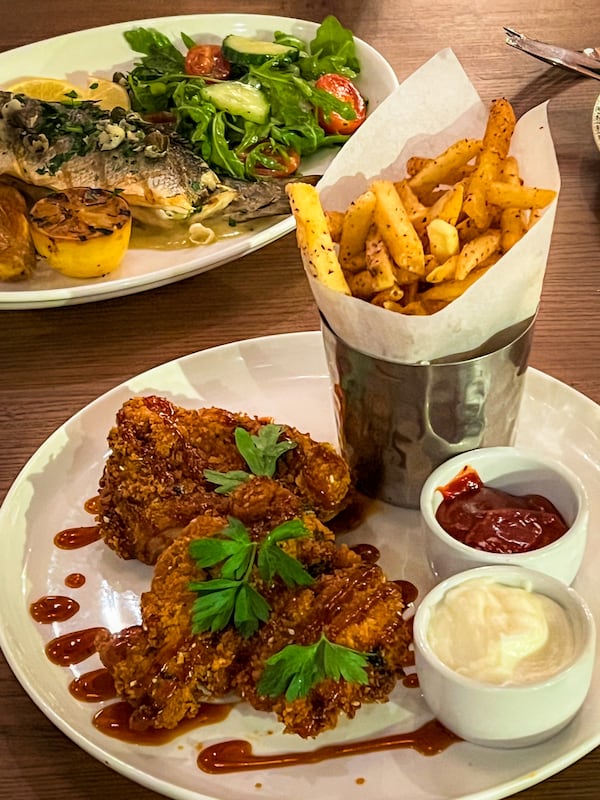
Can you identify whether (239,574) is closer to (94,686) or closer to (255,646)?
(255,646)

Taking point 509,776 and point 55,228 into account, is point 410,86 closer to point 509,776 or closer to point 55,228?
point 55,228

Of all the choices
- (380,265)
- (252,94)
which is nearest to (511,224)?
(380,265)

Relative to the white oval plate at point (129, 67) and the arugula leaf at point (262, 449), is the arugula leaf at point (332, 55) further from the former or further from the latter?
the arugula leaf at point (262, 449)

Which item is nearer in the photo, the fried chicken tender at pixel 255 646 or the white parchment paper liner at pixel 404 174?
the fried chicken tender at pixel 255 646

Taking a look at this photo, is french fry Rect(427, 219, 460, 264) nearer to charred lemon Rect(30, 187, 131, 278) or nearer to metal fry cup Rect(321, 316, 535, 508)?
metal fry cup Rect(321, 316, 535, 508)

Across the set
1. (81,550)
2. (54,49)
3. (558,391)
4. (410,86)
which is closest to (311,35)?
(54,49)

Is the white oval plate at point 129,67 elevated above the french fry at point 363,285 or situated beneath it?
situated beneath

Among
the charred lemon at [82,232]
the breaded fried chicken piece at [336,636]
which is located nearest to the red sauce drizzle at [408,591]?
the breaded fried chicken piece at [336,636]

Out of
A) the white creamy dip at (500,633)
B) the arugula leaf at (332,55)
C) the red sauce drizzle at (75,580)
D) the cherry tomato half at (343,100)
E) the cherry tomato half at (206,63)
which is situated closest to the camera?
the white creamy dip at (500,633)
